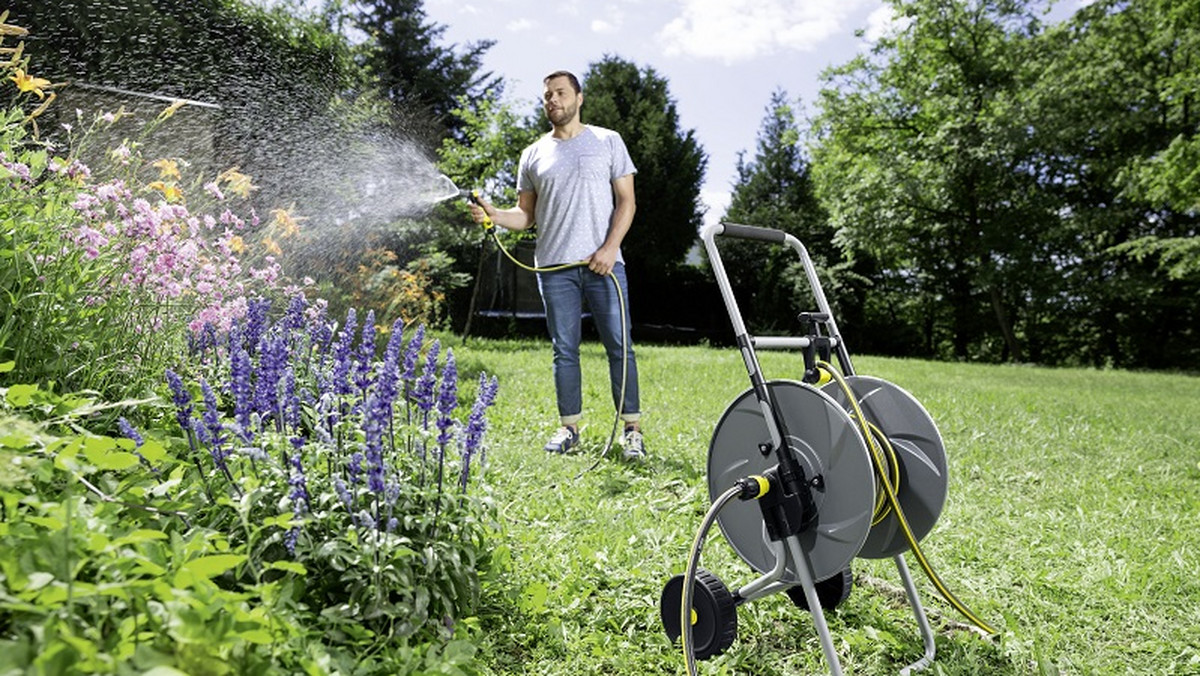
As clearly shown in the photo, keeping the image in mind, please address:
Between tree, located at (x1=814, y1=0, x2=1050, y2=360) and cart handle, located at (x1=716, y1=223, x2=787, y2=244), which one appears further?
tree, located at (x1=814, y1=0, x2=1050, y2=360)

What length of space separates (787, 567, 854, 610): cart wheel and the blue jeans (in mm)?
1921

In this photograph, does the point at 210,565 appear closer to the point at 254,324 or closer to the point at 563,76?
the point at 254,324

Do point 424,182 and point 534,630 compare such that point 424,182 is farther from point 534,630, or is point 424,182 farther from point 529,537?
point 534,630

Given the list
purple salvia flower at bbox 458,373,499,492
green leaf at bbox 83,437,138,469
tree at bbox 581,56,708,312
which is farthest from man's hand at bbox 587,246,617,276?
tree at bbox 581,56,708,312

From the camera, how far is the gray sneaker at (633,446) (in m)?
4.04

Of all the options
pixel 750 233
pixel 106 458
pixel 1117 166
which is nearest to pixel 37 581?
pixel 106 458

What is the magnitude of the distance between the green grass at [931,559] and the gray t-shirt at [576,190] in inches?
43.8

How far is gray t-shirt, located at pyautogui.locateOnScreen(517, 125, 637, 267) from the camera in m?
3.97

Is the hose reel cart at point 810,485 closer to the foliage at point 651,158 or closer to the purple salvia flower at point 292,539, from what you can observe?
the purple salvia flower at point 292,539

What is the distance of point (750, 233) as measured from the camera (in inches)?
82.4

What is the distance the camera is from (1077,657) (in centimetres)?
215

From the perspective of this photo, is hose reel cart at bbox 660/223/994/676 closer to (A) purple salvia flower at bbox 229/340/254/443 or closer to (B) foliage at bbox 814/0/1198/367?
(A) purple salvia flower at bbox 229/340/254/443

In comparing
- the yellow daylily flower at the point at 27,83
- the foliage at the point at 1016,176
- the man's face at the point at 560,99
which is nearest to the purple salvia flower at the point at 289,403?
the yellow daylily flower at the point at 27,83

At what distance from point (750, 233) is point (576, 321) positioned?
2.09 meters
